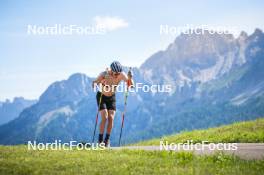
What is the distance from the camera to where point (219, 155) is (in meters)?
12.0

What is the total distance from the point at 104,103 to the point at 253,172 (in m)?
8.84

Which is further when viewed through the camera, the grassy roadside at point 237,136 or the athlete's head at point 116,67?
the grassy roadside at point 237,136

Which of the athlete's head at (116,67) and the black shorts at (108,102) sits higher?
the athlete's head at (116,67)

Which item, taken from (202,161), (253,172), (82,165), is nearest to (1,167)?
(82,165)

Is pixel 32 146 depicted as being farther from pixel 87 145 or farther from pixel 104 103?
pixel 104 103

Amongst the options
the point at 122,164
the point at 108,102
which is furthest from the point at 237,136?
the point at 122,164

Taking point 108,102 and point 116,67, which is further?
point 108,102

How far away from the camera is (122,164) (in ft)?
36.1

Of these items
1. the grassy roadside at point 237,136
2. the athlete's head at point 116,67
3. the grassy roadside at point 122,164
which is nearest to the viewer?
the grassy roadside at point 122,164

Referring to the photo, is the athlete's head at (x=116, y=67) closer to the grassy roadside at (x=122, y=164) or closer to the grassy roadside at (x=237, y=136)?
the grassy roadside at (x=237, y=136)

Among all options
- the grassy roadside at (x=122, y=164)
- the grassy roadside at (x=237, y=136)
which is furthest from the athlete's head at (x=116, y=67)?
the grassy roadside at (x=122, y=164)

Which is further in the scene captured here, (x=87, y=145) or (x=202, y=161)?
(x=87, y=145)

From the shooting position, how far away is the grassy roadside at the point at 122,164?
396 inches

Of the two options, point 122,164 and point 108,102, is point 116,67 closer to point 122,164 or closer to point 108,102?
point 108,102
